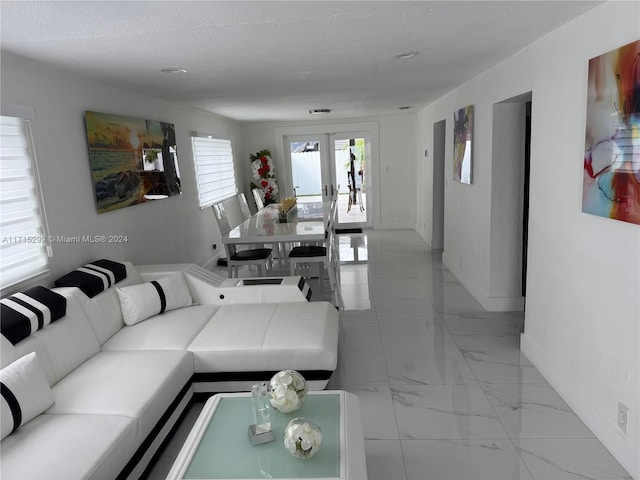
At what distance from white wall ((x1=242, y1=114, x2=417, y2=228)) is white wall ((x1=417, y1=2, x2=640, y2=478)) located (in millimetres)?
4649

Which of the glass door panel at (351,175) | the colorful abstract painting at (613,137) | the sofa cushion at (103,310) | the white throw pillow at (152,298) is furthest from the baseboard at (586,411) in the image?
the glass door panel at (351,175)

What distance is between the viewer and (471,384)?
115 inches

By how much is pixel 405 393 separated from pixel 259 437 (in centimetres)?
129

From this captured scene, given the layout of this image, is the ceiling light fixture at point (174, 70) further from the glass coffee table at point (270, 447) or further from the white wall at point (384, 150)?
the white wall at point (384, 150)

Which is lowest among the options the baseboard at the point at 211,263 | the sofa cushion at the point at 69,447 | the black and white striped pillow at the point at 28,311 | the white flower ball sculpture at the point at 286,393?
the baseboard at the point at 211,263

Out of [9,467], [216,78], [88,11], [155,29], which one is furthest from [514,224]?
[9,467]

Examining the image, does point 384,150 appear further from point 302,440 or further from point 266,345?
point 302,440

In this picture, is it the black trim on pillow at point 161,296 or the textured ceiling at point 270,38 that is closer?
the textured ceiling at point 270,38

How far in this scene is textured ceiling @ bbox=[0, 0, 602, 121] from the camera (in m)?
1.98

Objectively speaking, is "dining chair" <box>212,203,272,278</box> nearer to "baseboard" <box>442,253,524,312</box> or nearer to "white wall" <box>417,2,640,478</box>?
"baseboard" <box>442,253,524,312</box>

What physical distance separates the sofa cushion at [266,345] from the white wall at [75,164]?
3.90 feet

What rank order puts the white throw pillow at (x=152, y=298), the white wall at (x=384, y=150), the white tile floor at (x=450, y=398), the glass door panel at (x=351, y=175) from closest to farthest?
1. the white tile floor at (x=450, y=398)
2. the white throw pillow at (x=152, y=298)
3. the white wall at (x=384, y=150)
4. the glass door panel at (x=351, y=175)

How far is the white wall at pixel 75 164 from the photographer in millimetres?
2875

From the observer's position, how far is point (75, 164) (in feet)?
10.7
